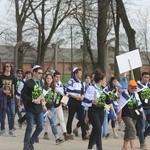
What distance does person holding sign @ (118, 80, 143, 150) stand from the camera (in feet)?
31.1

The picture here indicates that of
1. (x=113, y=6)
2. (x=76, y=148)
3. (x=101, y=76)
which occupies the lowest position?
(x=76, y=148)

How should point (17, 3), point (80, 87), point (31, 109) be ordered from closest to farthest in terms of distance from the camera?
1. point (31, 109)
2. point (80, 87)
3. point (17, 3)

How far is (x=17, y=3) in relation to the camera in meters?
35.9

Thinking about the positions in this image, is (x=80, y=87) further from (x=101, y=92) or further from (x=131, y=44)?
(x=131, y=44)

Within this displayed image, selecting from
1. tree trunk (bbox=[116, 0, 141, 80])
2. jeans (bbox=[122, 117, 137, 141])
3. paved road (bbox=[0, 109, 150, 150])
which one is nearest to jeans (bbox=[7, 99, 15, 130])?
paved road (bbox=[0, 109, 150, 150])

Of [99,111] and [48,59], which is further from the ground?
[48,59]

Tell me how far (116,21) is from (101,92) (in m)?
12.7

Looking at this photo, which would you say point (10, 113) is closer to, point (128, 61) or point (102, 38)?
point (128, 61)

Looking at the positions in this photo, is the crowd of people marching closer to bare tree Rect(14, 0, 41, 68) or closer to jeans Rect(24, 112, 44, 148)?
jeans Rect(24, 112, 44, 148)

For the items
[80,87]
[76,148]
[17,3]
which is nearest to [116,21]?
[80,87]

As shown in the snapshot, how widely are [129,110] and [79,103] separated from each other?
2540 millimetres

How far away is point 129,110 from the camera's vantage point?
9602mm

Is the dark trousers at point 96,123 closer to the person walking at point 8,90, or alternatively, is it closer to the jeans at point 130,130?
the jeans at point 130,130

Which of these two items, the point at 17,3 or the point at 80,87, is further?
the point at 17,3
